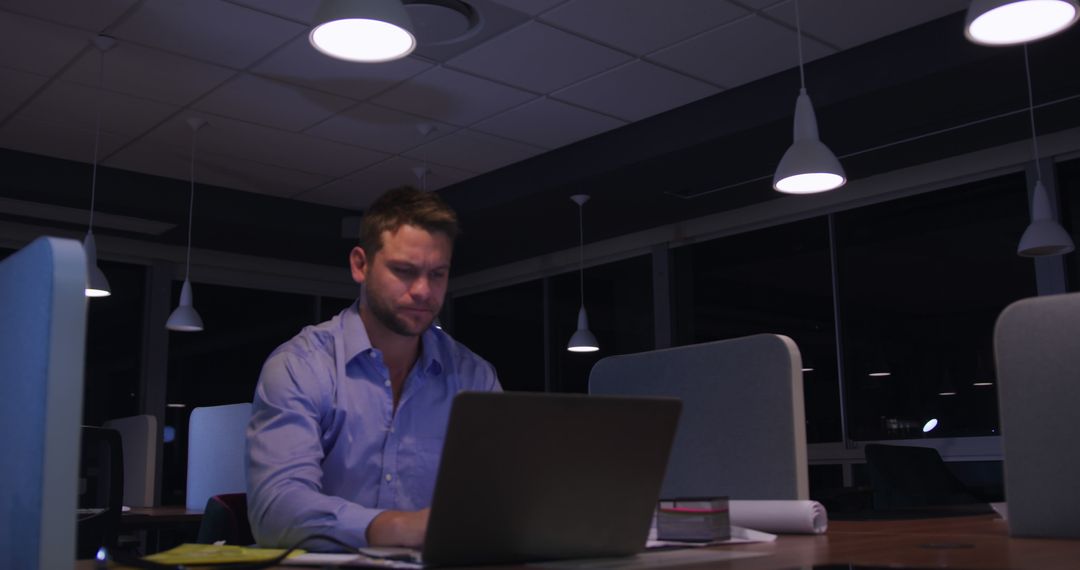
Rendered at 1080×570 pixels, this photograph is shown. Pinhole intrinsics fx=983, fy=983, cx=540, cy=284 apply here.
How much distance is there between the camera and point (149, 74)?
486 centimetres

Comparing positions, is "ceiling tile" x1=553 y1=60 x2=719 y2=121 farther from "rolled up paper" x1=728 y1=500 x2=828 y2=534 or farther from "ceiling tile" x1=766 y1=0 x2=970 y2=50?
"rolled up paper" x1=728 y1=500 x2=828 y2=534

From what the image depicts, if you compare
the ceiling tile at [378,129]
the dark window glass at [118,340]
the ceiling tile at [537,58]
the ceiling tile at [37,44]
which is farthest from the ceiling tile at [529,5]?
the dark window glass at [118,340]

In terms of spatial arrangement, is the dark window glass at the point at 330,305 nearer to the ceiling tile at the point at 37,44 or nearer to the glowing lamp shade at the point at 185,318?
the glowing lamp shade at the point at 185,318

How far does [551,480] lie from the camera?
120 cm

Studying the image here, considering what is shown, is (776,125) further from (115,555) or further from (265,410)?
(115,555)

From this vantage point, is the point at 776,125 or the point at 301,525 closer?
the point at 301,525

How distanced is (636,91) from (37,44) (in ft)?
9.45

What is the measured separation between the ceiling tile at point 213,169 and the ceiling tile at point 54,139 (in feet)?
0.44

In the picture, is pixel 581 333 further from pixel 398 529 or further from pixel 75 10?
pixel 398 529

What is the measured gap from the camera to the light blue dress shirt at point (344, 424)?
155 centimetres

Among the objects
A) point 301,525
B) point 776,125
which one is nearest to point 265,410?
point 301,525

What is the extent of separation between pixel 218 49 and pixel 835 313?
4049 millimetres

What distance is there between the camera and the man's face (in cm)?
182

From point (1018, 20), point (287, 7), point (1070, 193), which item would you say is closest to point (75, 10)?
point (287, 7)
